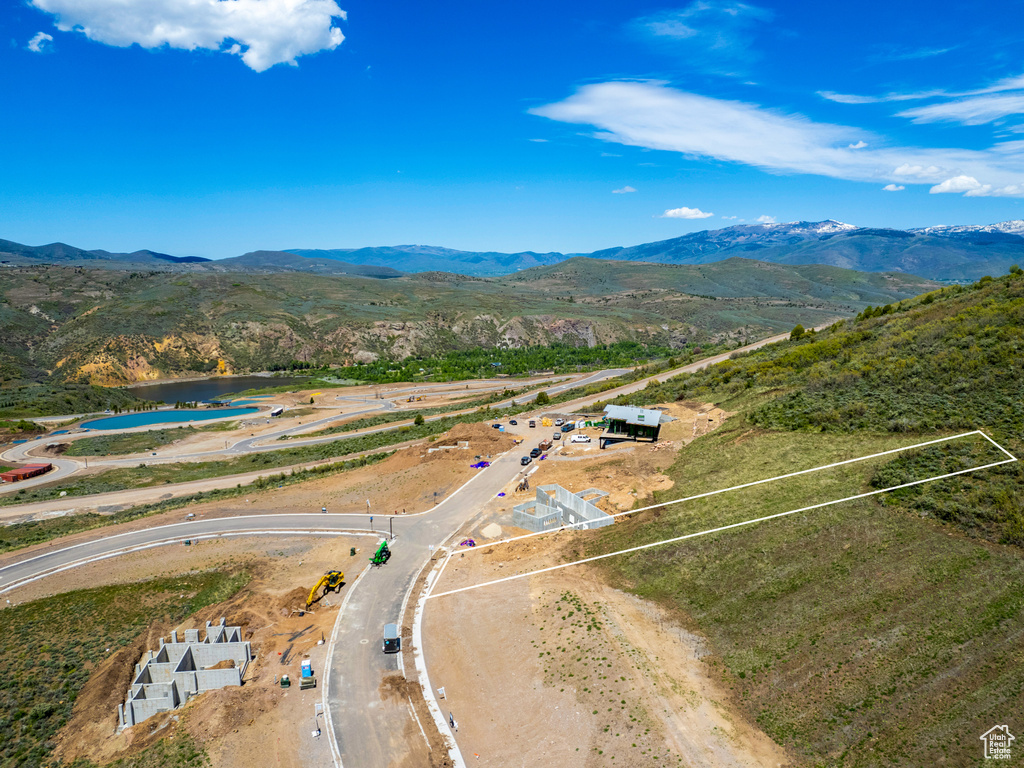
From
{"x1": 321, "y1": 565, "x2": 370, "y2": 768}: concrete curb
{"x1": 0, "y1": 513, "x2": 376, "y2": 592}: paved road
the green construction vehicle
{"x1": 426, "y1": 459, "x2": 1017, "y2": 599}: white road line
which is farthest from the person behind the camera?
{"x1": 0, "y1": 513, "x2": 376, "y2": 592}: paved road

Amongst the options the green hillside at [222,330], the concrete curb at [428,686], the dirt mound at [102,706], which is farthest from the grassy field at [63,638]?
the green hillside at [222,330]

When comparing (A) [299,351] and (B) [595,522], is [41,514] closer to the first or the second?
(B) [595,522]

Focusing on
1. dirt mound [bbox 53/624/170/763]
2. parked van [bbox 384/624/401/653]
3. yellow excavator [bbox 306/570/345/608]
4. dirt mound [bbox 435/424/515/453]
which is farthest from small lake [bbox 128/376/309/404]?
parked van [bbox 384/624/401/653]

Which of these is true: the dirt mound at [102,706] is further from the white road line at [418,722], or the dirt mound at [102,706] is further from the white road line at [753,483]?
the white road line at [753,483]

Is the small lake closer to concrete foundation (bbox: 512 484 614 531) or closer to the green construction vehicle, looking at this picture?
the green construction vehicle

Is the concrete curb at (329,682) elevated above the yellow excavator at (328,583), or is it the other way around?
the yellow excavator at (328,583)

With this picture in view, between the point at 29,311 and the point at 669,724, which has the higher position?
the point at 29,311

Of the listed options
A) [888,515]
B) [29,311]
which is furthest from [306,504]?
[29,311]
